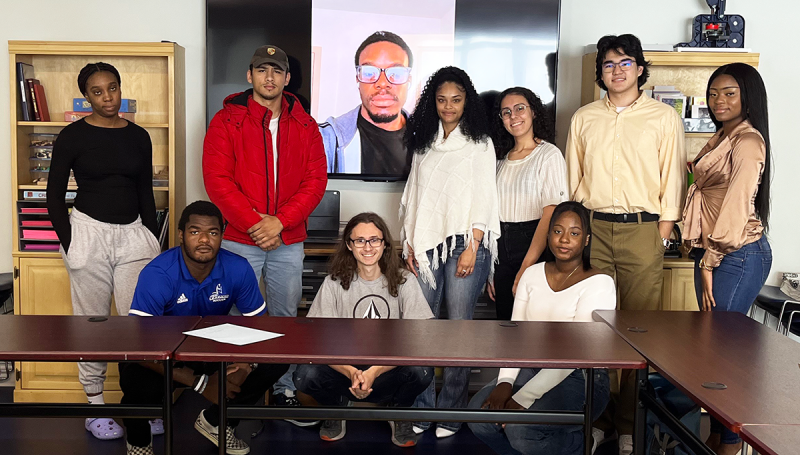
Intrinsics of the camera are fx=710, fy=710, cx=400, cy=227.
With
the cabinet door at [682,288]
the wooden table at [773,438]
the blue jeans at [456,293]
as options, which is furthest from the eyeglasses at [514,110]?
the wooden table at [773,438]

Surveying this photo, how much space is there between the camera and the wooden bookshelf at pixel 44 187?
3.64 m

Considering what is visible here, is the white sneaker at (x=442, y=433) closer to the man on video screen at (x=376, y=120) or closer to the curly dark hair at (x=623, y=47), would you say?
the man on video screen at (x=376, y=120)

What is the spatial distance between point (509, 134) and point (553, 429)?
147 centimetres

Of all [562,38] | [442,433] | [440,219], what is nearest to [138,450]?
[442,433]

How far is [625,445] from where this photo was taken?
2.97m

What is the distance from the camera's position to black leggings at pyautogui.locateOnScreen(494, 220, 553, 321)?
313 centimetres

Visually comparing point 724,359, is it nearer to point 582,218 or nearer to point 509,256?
point 582,218

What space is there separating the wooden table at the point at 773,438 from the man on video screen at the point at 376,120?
2.73 meters

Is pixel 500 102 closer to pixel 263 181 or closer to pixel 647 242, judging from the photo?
pixel 647 242

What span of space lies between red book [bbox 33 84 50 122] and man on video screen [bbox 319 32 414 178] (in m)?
1.46

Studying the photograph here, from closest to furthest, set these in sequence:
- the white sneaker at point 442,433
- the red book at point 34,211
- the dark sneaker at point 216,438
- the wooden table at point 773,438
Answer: the wooden table at point 773,438 → the dark sneaker at point 216,438 → the white sneaker at point 442,433 → the red book at point 34,211

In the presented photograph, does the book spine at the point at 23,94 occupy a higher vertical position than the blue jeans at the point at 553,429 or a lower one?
higher

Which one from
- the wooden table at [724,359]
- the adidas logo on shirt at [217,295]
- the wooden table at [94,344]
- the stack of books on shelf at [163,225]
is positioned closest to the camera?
the wooden table at [724,359]

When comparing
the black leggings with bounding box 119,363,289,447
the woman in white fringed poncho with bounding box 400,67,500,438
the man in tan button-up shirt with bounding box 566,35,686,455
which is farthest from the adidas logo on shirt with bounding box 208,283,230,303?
the man in tan button-up shirt with bounding box 566,35,686,455
